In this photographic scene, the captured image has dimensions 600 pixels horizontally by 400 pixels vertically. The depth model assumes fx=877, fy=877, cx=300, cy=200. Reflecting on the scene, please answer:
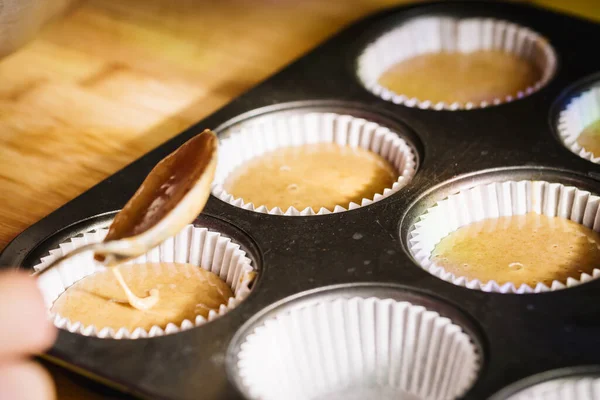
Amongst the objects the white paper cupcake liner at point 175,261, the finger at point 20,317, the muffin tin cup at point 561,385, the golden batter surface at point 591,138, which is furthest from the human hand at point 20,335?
the golden batter surface at point 591,138

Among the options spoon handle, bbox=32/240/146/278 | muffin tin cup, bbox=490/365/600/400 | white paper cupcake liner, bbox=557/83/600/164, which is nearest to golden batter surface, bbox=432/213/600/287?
white paper cupcake liner, bbox=557/83/600/164

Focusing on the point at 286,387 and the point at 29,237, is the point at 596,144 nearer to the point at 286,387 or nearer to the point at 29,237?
the point at 286,387

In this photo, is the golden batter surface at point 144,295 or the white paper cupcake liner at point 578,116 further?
the white paper cupcake liner at point 578,116

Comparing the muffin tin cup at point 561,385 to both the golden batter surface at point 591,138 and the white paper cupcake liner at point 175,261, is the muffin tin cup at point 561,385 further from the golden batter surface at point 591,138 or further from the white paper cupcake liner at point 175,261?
the golden batter surface at point 591,138

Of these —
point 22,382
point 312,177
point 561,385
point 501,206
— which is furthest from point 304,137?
point 22,382

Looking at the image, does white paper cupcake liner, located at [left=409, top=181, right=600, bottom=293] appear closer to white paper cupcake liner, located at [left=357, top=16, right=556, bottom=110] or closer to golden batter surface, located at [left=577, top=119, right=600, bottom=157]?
golden batter surface, located at [left=577, top=119, right=600, bottom=157]

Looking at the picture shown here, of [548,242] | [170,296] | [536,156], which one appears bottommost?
[170,296]

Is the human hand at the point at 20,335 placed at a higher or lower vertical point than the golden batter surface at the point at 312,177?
higher

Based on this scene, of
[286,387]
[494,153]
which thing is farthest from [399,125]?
[286,387]
